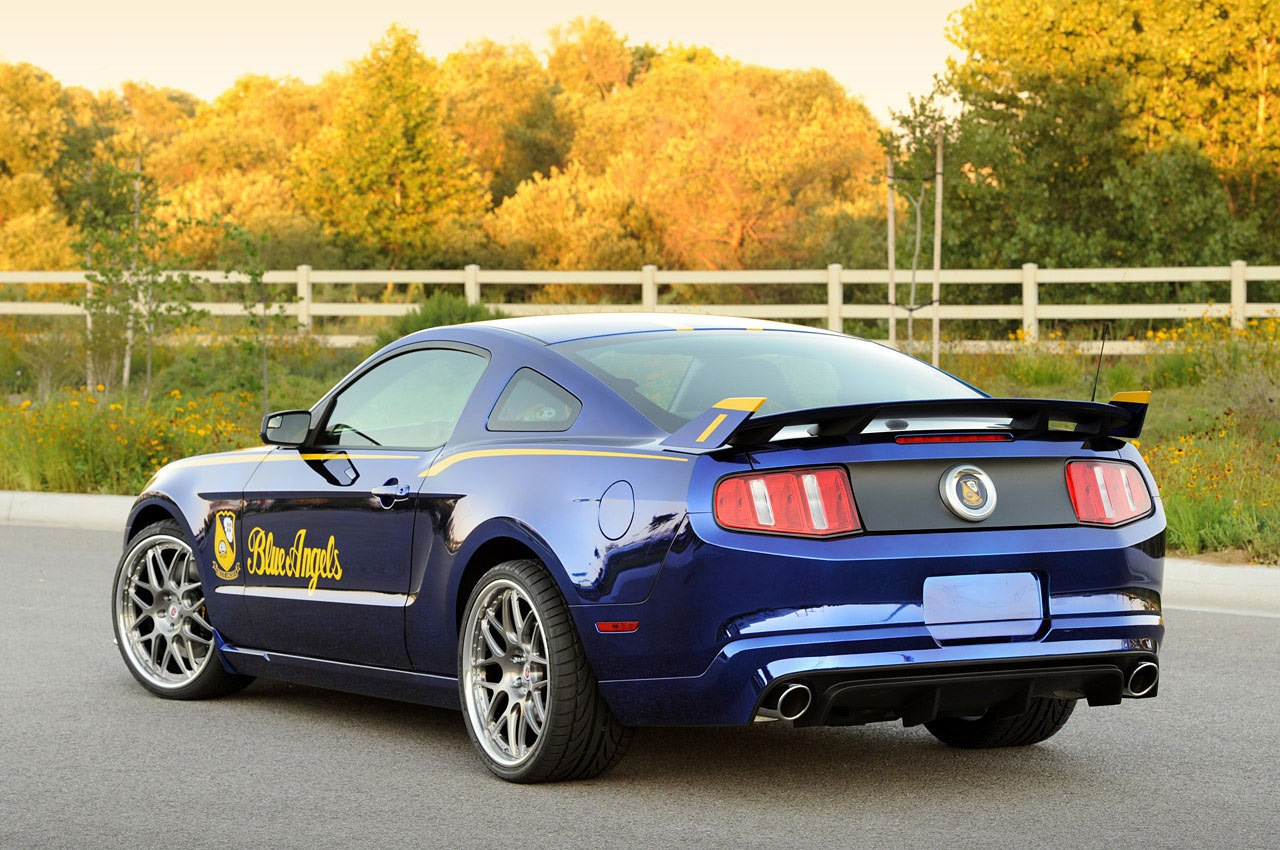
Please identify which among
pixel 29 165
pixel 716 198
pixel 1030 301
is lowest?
pixel 1030 301

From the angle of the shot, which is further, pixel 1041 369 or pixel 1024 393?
pixel 1041 369

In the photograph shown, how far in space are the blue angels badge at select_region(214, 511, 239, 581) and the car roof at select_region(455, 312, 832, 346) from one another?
1.43 m

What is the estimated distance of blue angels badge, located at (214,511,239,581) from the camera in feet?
25.1

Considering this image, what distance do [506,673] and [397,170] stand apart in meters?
48.3

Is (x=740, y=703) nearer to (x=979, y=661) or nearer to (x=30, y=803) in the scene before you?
(x=979, y=661)

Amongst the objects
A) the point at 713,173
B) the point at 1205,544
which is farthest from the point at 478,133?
the point at 1205,544

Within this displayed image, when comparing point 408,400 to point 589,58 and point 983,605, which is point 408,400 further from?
point 589,58

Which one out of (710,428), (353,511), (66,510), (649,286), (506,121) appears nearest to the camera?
(710,428)

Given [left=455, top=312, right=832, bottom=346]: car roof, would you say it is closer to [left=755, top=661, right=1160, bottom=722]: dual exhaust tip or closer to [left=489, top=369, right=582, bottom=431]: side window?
[left=489, top=369, right=582, bottom=431]: side window

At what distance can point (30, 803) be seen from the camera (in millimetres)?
6023

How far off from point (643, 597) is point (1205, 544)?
7.25 meters

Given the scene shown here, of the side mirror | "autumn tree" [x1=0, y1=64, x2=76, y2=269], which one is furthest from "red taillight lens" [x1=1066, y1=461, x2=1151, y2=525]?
"autumn tree" [x1=0, y1=64, x2=76, y2=269]

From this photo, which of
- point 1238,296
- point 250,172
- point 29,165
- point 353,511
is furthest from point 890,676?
point 250,172

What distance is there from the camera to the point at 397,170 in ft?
175
